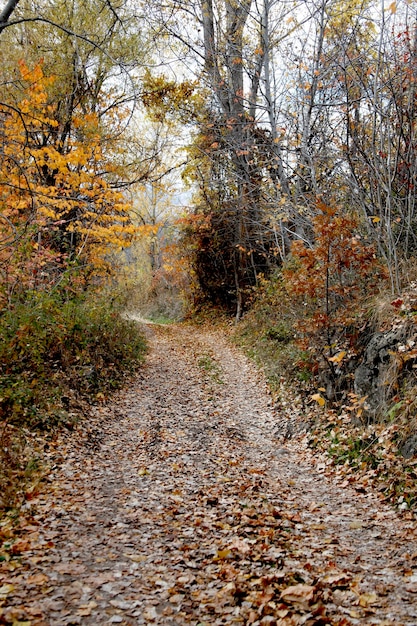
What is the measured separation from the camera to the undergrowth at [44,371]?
219 inches

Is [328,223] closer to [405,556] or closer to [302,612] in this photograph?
[405,556]

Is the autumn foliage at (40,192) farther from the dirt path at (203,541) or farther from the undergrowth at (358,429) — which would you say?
the undergrowth at (358,429)

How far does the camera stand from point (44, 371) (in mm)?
7715

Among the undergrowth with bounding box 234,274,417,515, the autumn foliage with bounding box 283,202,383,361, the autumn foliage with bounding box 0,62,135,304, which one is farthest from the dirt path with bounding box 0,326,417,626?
the autumn foliage with bounding box 0,62,135,304

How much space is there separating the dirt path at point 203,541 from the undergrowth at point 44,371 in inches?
18.0

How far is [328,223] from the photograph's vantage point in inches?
→ 268

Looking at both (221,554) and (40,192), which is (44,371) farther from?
(221,554)

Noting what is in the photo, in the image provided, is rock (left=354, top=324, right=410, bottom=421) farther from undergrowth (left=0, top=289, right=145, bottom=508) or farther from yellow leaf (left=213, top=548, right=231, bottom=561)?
undergrowth (left=0, top=289, right=145, bottom=508)

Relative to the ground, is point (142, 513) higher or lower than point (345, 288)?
lower

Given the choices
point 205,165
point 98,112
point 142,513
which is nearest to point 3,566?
point 142,513

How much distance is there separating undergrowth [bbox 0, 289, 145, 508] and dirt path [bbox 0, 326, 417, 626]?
0.46m

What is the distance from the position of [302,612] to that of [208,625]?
0.63 m

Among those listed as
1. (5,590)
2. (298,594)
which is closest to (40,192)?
(5,590)

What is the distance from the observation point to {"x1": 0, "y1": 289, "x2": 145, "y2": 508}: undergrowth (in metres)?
5.55
